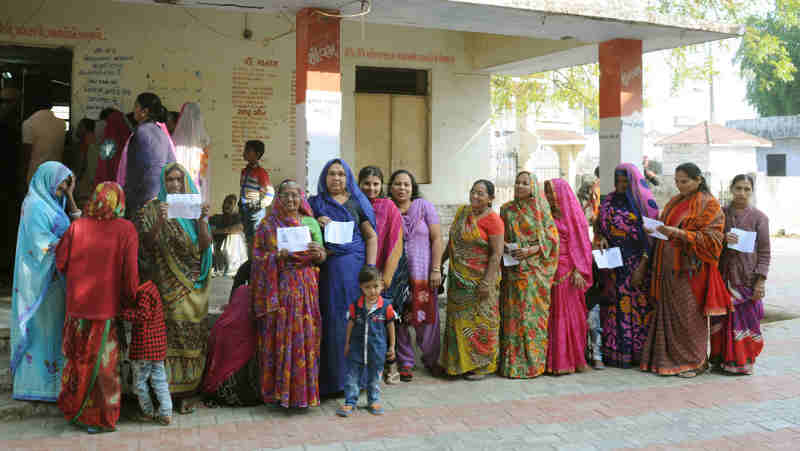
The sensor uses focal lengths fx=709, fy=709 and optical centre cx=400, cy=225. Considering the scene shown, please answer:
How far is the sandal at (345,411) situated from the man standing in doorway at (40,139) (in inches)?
174

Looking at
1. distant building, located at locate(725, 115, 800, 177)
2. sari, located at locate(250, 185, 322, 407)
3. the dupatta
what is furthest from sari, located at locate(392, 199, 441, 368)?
distant building, located at locate(725, 115, 800, 177)

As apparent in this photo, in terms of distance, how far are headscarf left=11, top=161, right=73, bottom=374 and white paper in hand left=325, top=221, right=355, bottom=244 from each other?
1.76 meters

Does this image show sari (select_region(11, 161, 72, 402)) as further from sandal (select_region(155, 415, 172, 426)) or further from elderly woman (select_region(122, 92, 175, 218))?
elderly woman (select_region(122, 92, 175, 218))

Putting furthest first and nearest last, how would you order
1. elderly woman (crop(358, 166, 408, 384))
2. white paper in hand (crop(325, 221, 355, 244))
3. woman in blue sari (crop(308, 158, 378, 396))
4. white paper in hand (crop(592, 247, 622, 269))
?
white paper in hand (crop(592, 247, 622, 269)), elderly woman (crop(358, 166, 408, 384)), woman in blue sari (crop(308, 158, 378, 396)), white paper in hand (crop(325, 221, 355, 244))

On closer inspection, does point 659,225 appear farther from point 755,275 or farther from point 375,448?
point 375,448

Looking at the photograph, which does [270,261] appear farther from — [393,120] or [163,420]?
[393,120]

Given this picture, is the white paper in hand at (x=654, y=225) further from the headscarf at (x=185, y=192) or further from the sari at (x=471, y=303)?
the headscarf at (x=185, y=192)

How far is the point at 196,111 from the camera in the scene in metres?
6.71

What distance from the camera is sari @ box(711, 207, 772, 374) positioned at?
6.02m

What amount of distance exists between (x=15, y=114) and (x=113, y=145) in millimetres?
2221

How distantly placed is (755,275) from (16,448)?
5703mm

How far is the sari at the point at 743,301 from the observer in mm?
6023

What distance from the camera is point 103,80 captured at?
823 centimetres

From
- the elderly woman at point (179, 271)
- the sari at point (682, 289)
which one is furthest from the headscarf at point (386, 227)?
the sari at point (682, 289)
